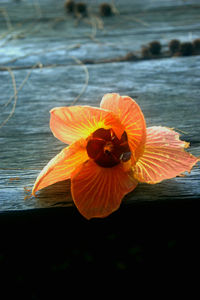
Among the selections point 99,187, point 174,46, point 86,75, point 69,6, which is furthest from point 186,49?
point 99,187

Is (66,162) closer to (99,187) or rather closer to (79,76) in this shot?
(99,187)

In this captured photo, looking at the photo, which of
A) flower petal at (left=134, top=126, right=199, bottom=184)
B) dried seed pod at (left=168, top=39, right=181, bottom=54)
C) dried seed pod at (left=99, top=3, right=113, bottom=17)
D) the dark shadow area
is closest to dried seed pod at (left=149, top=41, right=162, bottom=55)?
dried seed pod at (left=168, top=39, right=181, bottom=54)

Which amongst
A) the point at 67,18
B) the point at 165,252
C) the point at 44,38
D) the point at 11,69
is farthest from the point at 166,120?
the point at 67,18

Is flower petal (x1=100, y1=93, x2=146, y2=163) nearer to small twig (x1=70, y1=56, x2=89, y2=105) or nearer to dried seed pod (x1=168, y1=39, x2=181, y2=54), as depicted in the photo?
small twig (x1=70, y1=56, x2=89, y2=105)

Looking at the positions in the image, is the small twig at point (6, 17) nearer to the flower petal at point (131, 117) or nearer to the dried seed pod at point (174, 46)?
the dried seed pod at point (174, 46)

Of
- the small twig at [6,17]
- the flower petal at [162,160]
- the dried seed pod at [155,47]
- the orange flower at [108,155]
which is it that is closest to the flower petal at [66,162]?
the orange flower at [108,155]

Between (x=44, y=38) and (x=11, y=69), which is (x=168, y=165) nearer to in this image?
(x=11, y=69)
